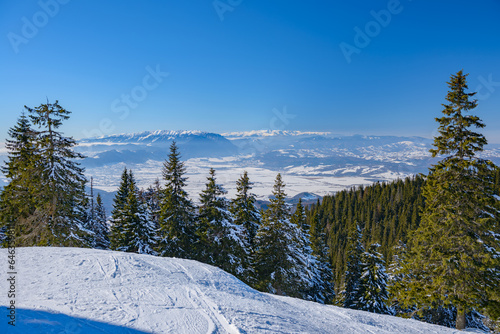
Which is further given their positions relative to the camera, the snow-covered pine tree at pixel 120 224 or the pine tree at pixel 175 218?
the snow-covered pine tree at pixel 120 224

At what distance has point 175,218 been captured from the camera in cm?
1838

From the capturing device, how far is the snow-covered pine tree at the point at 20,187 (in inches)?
599

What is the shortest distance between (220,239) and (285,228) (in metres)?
4.77

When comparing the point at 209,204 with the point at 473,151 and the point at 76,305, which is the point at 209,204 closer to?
the point at 76,305

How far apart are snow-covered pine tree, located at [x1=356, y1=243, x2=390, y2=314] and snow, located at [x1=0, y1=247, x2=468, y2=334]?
44.3ft

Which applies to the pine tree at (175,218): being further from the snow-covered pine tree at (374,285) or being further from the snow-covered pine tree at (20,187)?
the snow-covered pine tree at (374,285)

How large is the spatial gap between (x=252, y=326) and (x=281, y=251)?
12.9m

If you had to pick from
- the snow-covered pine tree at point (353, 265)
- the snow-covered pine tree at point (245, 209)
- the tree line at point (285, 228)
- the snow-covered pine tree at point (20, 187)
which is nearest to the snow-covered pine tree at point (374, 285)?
the tree line at point (285, 228)

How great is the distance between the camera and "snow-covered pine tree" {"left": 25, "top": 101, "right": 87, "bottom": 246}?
15203 millimetres

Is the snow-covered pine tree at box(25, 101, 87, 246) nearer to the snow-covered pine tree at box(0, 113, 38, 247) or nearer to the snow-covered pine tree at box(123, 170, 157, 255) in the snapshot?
the snow-covered pine tree at box(0, 113, 38, 247)

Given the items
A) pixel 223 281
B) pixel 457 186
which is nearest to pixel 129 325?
pixel 223 281

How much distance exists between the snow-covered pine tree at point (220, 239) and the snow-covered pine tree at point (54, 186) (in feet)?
26.5

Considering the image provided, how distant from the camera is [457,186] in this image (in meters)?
10.8

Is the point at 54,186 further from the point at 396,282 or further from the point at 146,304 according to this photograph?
the point at 396,282
